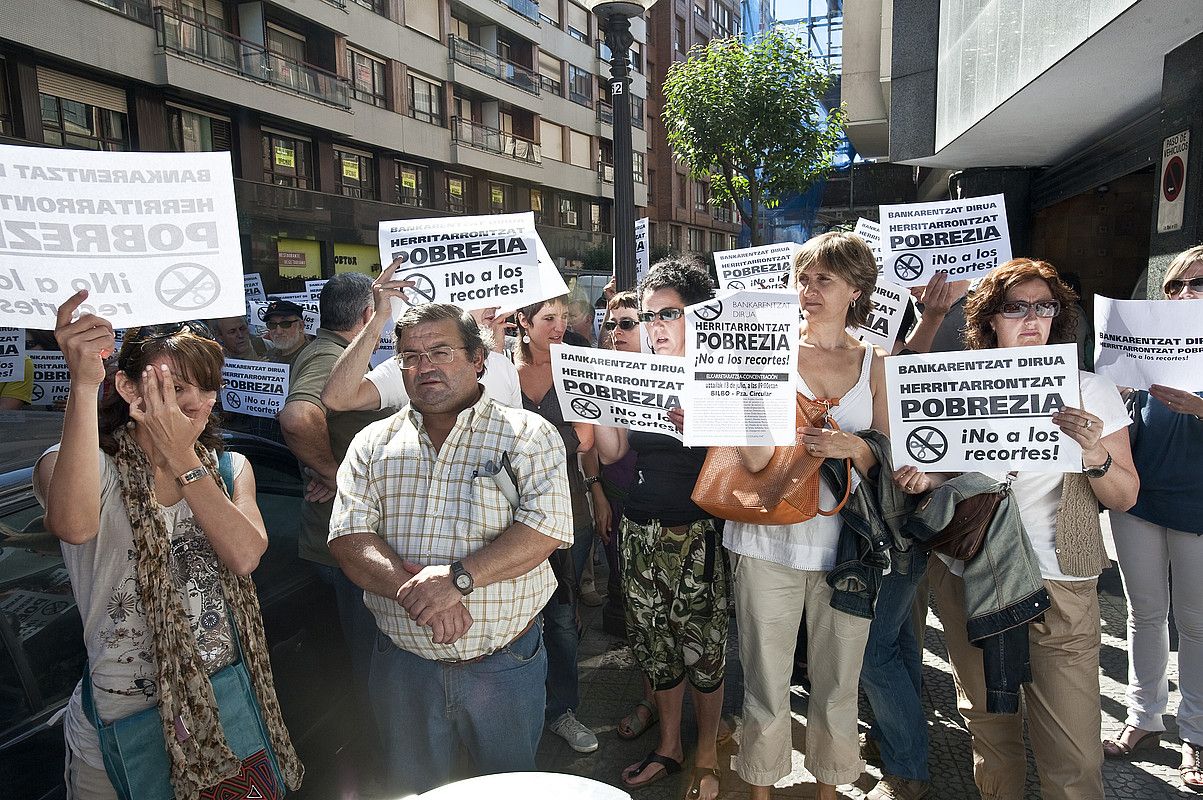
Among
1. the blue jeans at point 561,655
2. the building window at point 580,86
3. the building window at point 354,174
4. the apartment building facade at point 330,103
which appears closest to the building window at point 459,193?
the apartment building facade at point 330,103

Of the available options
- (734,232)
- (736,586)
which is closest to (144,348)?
(736,586)

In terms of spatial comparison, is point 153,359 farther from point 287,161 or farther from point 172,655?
point 287,161

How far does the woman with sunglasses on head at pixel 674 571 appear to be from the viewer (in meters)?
3.21

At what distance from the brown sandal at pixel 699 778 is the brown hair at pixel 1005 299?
6.43ft

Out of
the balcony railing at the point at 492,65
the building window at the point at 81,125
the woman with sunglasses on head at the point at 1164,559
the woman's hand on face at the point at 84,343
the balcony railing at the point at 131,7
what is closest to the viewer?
the woman's hand on face at the point at 84,343

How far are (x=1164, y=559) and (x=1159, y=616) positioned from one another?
0.24 metres

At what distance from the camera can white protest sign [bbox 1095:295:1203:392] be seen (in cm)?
277

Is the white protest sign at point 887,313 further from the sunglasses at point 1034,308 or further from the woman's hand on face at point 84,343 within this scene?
the woman's hand on face at point 84,343

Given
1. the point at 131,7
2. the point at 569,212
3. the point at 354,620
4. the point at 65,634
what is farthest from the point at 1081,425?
the point at 569,212

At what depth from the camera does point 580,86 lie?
3672 centimetres

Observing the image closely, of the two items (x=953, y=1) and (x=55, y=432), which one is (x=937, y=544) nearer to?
(x=55, y=432)

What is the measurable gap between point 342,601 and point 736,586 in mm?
1617

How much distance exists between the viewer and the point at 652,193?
46.3 m

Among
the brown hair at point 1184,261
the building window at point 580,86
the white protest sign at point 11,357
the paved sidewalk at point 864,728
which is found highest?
the building window at point 580,86
